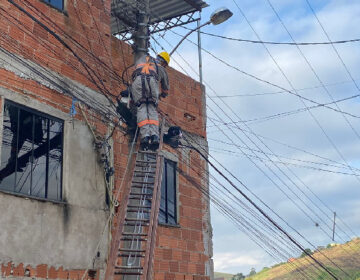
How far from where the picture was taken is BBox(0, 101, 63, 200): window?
8789mm

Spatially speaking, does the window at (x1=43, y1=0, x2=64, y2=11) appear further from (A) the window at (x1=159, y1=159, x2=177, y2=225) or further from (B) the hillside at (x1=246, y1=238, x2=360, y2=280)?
(B) the hillside at (x1=246, y1=238, x2=360, y2=280)

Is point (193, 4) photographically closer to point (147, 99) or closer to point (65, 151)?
point (147, 99)

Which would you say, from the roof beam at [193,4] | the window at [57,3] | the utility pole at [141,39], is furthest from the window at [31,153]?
the roof beam at [193,4]

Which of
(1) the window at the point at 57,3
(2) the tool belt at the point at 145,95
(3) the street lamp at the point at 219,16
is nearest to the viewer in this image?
(2) the tool belt at the point at 145,95

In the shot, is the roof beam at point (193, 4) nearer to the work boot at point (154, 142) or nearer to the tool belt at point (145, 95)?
the tool belt at point (145, 95)

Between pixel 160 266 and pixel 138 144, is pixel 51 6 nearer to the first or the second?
pixel 138 144

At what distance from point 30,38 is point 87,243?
4.05m

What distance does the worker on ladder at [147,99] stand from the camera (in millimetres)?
9602

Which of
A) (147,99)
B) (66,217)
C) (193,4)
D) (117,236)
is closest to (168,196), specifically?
(147,99)

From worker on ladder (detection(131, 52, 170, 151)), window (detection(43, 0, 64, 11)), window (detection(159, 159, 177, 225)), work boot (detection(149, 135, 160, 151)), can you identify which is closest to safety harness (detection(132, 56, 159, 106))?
worker on ladder (detection(131, 52, 170, 151))

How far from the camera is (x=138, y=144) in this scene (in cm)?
981

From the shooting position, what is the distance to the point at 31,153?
30.3 ft

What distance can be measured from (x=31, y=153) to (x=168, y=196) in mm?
4250

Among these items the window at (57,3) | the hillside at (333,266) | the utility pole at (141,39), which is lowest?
the hillside at (333,266)
